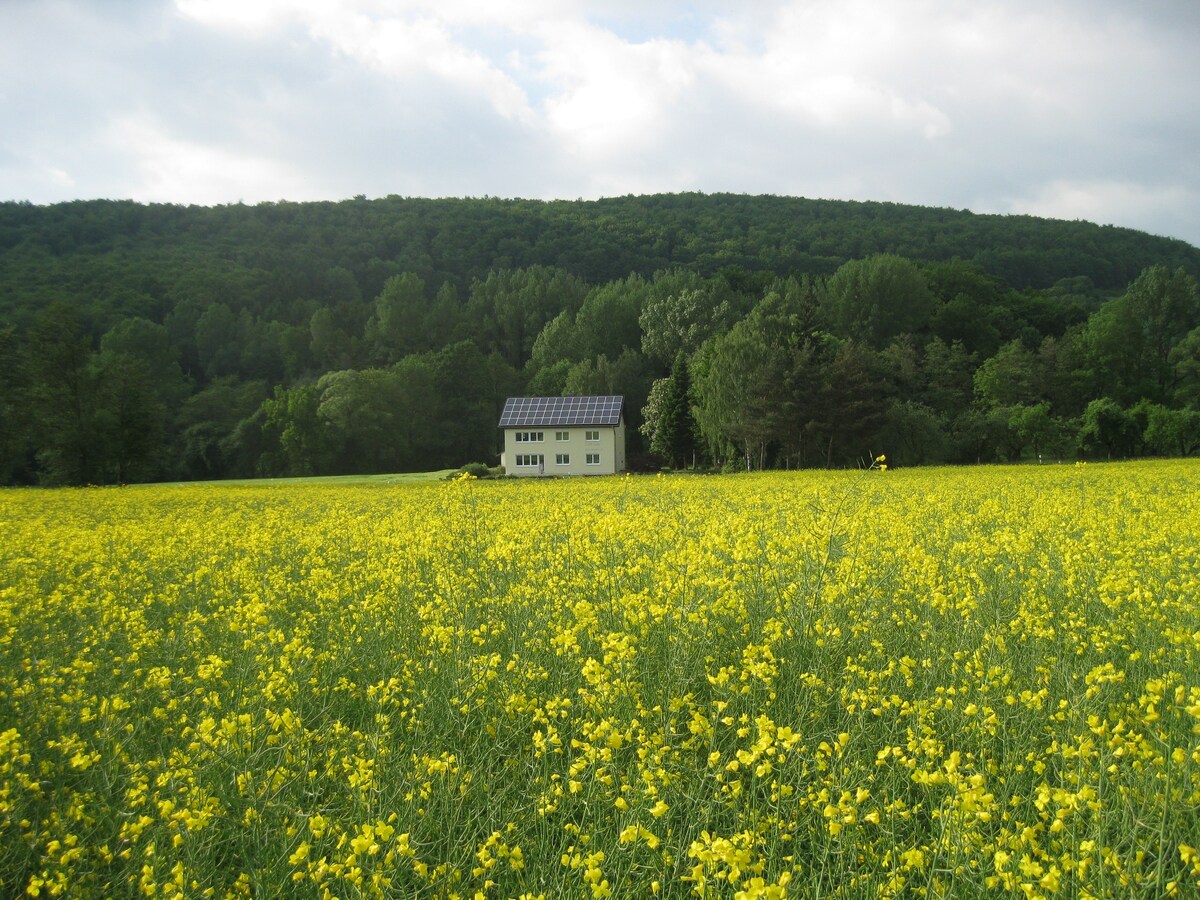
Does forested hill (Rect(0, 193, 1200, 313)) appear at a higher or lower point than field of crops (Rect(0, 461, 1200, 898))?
higher

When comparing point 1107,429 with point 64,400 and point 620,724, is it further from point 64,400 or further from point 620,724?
point 64,400

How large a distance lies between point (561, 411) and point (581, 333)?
23748 millimetres

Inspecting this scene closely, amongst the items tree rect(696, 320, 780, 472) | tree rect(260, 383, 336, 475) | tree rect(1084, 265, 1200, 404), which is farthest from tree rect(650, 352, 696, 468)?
tree rect(1084, 265, 1200, 404)

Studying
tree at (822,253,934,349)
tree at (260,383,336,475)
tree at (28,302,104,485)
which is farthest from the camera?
tree at (822,253,934,349)

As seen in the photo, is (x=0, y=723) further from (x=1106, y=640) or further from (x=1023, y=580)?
(x=1023, y=580)

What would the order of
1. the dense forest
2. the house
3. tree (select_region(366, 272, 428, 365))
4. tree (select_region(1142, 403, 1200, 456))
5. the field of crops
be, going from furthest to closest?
tree (select_region(366, 272, 428, 365)) < the house < the dense forest < tree (select_region(1142, 403, 1200, 456)) < the field of crops

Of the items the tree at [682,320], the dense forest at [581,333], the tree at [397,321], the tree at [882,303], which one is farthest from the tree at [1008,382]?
the tree at [397,321]

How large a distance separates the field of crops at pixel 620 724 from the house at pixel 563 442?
1880 inches

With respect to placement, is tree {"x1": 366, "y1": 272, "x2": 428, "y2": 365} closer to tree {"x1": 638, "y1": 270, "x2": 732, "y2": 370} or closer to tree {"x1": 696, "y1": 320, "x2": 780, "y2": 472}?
tree {"x1": 638, "y1": 270, "x2": 732, "y2": 370}

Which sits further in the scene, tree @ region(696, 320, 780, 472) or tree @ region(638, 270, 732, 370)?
tree @ region(638, 270, 732, 370)

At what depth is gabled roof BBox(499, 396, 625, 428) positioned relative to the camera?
57219 millimetres

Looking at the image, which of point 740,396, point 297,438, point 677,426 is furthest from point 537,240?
point 740,396

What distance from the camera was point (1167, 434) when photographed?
159ft

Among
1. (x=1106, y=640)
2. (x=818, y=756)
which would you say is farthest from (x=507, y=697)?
(x=1106, y=640)
